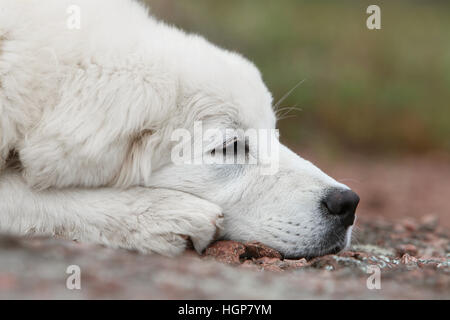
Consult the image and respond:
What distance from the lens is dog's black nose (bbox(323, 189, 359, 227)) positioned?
3.49 meters

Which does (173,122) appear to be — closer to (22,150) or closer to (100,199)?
(100,199)

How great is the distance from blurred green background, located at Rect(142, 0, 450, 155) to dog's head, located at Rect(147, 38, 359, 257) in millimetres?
6989

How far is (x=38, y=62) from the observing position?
3312 mm

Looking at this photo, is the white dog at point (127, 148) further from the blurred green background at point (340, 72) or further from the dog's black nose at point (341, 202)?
the blurred green background at point (340, 72)

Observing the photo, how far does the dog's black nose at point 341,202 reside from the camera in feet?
11.4

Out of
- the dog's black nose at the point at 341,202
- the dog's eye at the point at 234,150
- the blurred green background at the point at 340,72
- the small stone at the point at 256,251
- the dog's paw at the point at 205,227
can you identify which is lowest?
the small stone at the point at 256,251

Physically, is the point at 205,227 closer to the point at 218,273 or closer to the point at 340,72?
the point at 218,273

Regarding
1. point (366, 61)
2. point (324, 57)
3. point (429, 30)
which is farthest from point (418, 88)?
point (429, 30)

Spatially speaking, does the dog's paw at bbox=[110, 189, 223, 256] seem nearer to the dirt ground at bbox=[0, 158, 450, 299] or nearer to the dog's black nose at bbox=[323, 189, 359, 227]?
the dirt ground at bbox=[0, 158, 450, 299]

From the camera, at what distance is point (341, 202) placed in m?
3.50

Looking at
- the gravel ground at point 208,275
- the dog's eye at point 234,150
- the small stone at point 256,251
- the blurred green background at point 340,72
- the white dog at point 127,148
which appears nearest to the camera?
the gravel ground at point 208,275

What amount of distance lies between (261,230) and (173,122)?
808 mm

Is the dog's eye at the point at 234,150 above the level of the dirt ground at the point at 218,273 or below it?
above

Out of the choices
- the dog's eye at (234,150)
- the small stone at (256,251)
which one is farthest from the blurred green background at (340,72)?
the small stone at (256,251)
